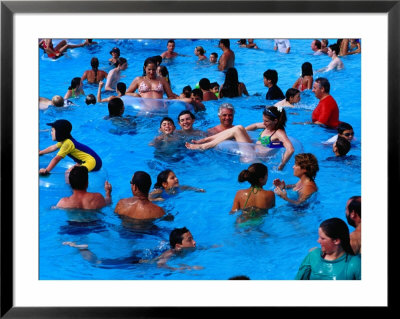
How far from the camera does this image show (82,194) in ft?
11.5

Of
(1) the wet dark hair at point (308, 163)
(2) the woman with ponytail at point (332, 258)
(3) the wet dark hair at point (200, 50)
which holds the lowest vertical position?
(2) the woman with ponytail at point (332, 258)

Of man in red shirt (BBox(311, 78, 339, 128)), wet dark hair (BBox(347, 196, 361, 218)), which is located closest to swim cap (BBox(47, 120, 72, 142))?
man in red shirt (BBox(311, 78, 339, 128))

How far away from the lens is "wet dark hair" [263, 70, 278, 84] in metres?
3.56

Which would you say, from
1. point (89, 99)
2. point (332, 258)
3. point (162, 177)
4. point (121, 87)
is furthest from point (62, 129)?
point (332, 258)

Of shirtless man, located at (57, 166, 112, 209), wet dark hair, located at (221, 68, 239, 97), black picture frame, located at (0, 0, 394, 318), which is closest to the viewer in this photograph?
black picture frame, located at (0, 0, 394, 318)

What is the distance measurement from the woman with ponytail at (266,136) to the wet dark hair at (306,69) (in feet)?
1.01

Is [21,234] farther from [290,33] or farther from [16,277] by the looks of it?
[290,33]

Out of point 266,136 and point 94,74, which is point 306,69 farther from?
point 94,74

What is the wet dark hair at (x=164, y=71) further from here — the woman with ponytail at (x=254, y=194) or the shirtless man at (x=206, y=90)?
the woman with ponytail at (x=254, y=194)

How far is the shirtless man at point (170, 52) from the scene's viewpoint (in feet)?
11.5

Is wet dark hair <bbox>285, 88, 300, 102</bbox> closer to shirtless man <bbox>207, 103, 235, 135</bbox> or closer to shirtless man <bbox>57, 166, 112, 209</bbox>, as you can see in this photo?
shirtless man <bbox>207, 103, 235, 135</bbox>

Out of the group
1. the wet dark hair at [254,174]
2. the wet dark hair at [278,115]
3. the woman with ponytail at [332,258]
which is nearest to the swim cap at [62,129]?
the wet dark hair at [254,174]

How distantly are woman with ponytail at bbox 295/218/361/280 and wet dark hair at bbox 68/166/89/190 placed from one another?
62.5 inches

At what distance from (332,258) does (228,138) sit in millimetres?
1089
